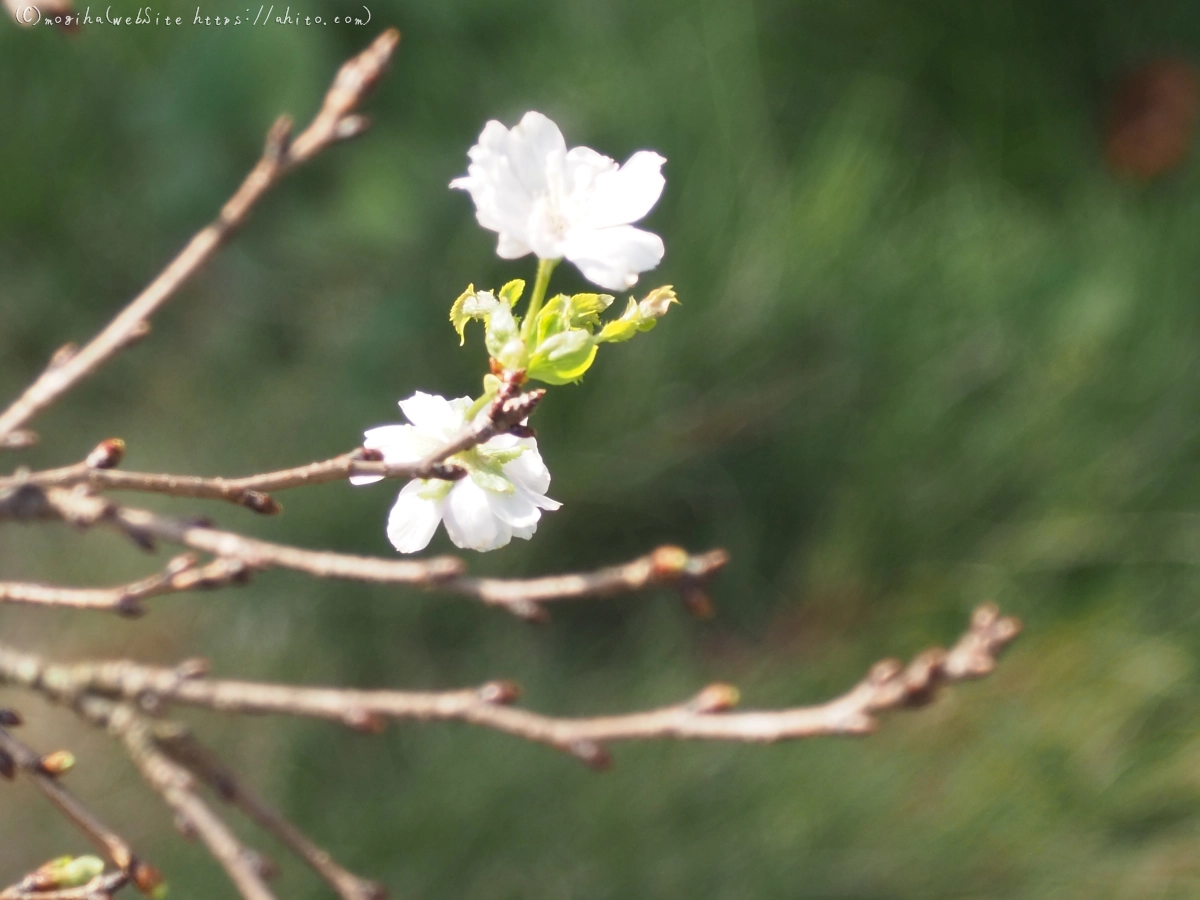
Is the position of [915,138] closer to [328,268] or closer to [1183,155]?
[1183,155]

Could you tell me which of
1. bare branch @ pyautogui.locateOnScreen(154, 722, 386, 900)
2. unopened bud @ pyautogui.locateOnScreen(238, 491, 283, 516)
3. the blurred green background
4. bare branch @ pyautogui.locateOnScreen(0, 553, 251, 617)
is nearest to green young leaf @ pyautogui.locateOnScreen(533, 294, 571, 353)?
unopened bud @ pyautogui.locateOnScreen(238, 491, 283, 516)

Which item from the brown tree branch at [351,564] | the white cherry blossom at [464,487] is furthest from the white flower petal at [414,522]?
the brown tree branch at [351,564]

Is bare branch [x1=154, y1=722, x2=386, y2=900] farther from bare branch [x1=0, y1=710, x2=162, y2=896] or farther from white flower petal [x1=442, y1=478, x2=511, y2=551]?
white flower petal [x1=442, y1=478, x2=511, y2=551]

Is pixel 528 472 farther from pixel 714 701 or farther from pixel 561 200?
pixel 714 701

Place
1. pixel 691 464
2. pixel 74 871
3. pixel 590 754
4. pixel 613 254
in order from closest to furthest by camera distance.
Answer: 1. pixel 613 254
2. pixel 74 871
3. pixel 590 754
4. pixel 691 464

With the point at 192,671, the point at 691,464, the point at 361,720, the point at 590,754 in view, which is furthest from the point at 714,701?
the point at 691,464

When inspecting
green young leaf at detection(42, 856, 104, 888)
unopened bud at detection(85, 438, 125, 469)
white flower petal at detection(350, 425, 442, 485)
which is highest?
unopened bud at detection(85, 438, 125, 469)

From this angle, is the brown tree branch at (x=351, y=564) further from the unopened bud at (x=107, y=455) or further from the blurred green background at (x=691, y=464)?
the blurred green background at (x=691, y=464)
